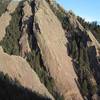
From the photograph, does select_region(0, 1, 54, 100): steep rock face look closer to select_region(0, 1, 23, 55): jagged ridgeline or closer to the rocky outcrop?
select_region(0, 1, 23, 55): jagged ridgeline

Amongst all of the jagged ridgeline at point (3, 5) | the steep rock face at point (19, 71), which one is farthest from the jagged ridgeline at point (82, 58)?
the steep rock face at point (19, 71)

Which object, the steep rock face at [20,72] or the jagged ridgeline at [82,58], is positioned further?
the jagged ridgeline at [82,58]

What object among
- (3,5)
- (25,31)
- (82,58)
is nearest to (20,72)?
(82,58)

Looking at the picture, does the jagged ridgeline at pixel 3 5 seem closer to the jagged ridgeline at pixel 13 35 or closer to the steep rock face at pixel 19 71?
the jagged ridgeline at pixel 13 35

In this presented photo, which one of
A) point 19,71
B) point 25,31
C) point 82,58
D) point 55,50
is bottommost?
point 19,71

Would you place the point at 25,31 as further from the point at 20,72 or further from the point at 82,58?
the point at 20,72

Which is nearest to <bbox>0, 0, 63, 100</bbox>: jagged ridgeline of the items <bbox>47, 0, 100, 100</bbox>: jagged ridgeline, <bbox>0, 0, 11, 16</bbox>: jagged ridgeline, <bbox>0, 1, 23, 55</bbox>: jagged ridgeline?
<bbox>0, 1, 23, 55</bbox>: jagged ridgeline
